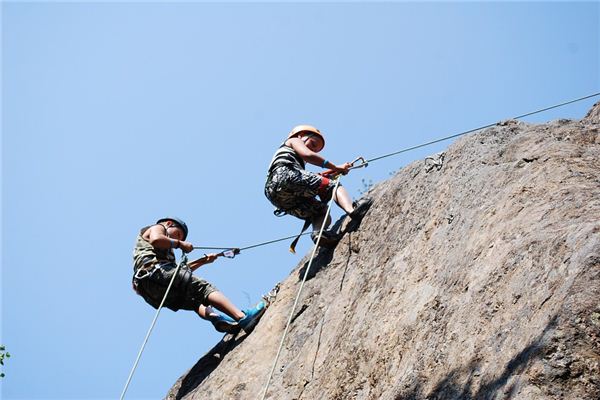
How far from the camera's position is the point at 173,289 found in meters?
9.99

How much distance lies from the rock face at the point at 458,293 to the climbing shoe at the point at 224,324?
29cm

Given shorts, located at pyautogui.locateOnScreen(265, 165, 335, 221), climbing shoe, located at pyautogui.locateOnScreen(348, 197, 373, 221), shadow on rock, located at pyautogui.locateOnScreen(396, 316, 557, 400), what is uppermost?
shorts, located at pyautogui.locateOnScreen(265, 165, 335, 221)

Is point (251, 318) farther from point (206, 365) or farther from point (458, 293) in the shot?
point (458, 293)

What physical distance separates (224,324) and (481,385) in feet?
17.3

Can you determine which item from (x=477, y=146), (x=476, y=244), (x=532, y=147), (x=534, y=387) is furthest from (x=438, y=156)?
(x=534, y=387)

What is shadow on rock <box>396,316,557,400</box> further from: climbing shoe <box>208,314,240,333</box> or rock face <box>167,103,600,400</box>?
climbing shoe <box>208,314,240,333</box>

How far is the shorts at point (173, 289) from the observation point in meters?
9.80

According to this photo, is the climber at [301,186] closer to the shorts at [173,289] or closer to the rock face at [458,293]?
the rock face at [458,293]

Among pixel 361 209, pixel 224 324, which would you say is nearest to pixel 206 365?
pixel 224 324

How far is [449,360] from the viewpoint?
559cm

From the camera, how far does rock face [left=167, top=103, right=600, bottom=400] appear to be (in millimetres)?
4785

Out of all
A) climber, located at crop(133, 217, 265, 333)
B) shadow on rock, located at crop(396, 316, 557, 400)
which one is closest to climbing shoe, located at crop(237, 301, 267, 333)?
climber, located at crop(133, 217, 265, 333)

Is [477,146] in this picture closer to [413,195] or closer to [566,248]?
[413,195]

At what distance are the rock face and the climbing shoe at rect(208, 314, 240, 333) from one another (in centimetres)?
29
